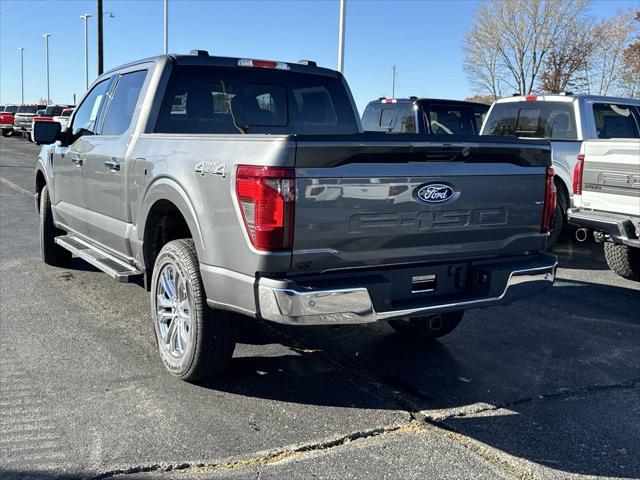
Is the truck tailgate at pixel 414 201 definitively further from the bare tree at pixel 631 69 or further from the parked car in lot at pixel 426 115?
the bare tree at pixel 631 69

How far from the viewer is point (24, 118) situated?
1435 inches

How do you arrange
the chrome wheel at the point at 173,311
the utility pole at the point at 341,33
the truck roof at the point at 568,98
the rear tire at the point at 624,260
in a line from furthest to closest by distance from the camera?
1. the utility pole at the point at 341,33
2. the truck roof at the point at 568,98
3. the rear tire at the point at 624,260
4. the chrome wheel at the point at 173,311

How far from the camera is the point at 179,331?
4309 millimetres

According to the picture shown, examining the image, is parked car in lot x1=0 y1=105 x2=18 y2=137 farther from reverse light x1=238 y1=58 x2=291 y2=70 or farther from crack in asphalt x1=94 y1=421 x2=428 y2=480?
crack in asphalt x1=94 y1=421 x2=428 y2=480

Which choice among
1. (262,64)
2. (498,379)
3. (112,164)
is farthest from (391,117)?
(498,379)

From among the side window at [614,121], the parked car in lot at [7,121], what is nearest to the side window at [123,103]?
the side window at [614,121]

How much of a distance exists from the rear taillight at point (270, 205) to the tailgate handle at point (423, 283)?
0.84 metres

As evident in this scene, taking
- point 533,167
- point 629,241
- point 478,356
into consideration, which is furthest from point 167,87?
point 629,241

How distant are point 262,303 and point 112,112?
298cm

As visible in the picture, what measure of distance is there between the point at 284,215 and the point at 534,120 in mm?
7588

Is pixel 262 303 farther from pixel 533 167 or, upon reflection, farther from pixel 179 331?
pixel 533 167

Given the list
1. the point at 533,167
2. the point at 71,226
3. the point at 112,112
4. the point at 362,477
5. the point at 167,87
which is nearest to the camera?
the point at 362,477

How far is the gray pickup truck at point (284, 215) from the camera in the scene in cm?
343

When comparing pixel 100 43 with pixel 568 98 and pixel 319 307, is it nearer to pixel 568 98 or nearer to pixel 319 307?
pixel 568 98
